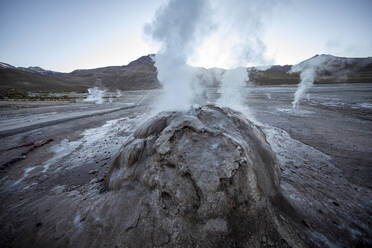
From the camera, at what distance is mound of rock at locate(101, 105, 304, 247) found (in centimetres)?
187

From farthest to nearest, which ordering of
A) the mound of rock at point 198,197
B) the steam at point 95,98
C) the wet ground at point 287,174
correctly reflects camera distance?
the steam at point 95,98 → the wet ground at point 287,174 → the mound of rock at point 198,197

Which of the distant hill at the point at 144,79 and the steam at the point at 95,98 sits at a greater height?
the distant hill at the point at 144,79

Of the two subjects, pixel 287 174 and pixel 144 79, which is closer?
pixel 287 174

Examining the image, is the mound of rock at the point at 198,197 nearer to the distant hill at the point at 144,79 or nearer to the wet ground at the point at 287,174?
the wet ground at the point at 287,174

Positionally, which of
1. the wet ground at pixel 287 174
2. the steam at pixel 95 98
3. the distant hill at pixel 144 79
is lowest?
the wet ground at pixel 287 174

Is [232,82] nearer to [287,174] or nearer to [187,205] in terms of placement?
[287,174]

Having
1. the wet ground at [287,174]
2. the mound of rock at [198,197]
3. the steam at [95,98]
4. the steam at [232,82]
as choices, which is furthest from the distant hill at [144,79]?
the mound of rock at [198,197]

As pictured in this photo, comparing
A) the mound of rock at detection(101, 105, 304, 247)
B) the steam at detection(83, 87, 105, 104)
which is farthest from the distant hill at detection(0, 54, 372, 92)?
the mound of rock at detection(101, 105, 304, 247)

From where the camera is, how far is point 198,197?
82.0 inches

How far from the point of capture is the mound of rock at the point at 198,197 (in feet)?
6.15

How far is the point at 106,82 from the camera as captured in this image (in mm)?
105625

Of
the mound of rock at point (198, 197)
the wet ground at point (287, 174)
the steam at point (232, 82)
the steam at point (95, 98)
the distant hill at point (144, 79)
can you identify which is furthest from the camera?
the distant hill at point (144, 79)

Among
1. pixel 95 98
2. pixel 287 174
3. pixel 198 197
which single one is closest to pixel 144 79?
pixel 95 98

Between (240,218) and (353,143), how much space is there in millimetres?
6649
